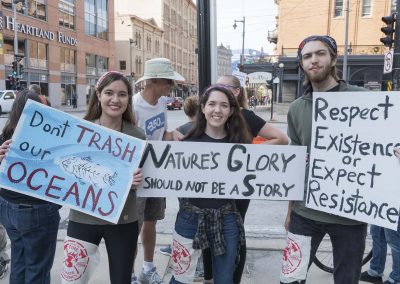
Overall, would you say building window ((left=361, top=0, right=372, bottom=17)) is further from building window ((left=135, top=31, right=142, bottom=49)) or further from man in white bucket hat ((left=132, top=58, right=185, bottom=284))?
building window ((left=135, top=31, right=142, bottom=49))

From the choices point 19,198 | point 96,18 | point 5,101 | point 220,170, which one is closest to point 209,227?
point 220,170

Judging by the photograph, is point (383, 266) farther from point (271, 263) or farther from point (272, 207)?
point (272, 207)

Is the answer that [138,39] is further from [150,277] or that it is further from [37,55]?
[150,277]

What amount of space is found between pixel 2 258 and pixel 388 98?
3.51 meters

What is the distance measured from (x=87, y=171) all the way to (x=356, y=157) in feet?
5.59

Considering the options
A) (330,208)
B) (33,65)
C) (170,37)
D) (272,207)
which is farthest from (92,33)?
(330,208)

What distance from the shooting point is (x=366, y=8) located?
2956 centimetres

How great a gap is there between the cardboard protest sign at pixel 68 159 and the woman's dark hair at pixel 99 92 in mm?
202

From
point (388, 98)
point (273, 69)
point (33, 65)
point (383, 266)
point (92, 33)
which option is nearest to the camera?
point (388, 98)

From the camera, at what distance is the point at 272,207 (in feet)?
20.0

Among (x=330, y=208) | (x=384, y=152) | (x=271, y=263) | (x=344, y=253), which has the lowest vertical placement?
(x=271, y=263)

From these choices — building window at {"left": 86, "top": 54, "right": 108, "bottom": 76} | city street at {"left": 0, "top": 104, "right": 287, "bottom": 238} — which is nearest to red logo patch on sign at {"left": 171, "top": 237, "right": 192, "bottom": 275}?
city street at {"left": 0, "top": 104, "right": 287, "bottom": 238}

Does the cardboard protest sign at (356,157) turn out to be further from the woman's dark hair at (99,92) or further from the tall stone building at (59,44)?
the tall stone building at (59,44)

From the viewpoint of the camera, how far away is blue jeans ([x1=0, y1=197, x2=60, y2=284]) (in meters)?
2.58
